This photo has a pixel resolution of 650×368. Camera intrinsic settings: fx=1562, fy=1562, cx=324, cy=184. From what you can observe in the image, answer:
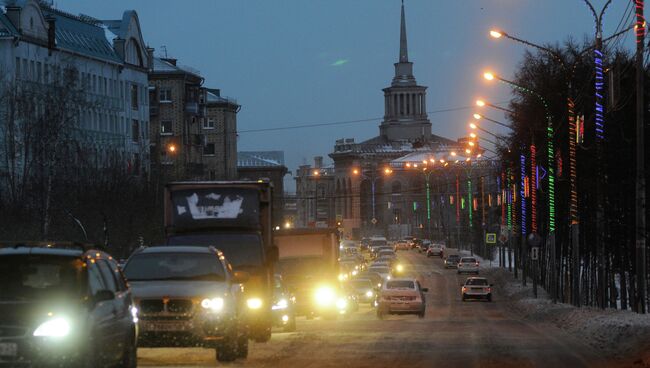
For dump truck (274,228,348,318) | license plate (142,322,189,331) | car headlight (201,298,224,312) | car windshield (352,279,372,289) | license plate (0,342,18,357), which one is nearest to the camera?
license plate (0,342,18,357)

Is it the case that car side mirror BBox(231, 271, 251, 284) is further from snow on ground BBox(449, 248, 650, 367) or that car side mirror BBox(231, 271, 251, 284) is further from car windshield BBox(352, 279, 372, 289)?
car windshield BBox(352, 279, 372, 289)

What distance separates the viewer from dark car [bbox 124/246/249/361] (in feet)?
80.2

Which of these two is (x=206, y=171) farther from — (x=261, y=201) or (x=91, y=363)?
(x=91, y=363)

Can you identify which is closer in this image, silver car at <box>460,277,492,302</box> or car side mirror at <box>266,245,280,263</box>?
car side mirror at <box>266,245,280,263</box>

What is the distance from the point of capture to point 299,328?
1603 inches

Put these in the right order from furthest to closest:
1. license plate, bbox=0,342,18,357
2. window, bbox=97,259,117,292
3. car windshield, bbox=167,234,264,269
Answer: car windshield, bbox=167,234,264,269 → window, bbox=97,259,117,292 → license plate, bbox=0,342,18,357

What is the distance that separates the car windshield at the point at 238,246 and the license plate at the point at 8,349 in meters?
13.9

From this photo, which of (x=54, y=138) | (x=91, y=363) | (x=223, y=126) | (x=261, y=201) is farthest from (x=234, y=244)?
(x=223, y=126)

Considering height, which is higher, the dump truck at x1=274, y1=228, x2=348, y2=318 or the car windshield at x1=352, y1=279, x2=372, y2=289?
the dump truck at x1=274, y1=228, x2=348, y2=318

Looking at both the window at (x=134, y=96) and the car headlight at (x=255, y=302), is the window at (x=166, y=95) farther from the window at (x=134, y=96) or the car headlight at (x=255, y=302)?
the car headlight at (x=255, y=302)

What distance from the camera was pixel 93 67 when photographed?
110375mm

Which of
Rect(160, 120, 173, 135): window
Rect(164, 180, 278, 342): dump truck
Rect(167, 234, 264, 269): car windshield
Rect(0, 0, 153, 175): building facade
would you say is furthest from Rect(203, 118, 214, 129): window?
Rect(167, 234, 264, 269): car windshield

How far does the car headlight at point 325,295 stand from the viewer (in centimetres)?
5459

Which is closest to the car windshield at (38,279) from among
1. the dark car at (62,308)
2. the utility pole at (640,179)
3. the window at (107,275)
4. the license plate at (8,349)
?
the dark car at (62,308)
